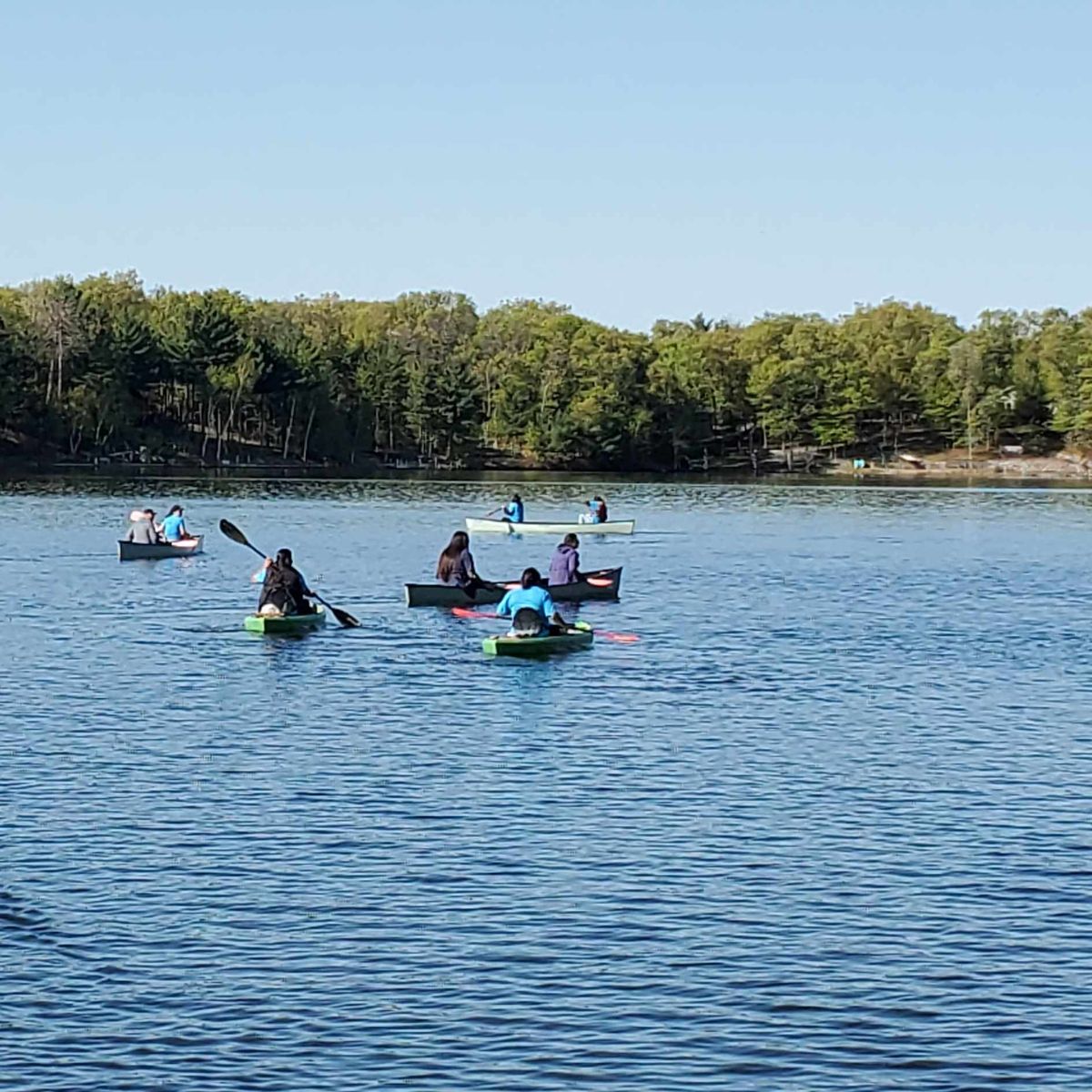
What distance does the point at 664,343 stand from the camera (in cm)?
18750

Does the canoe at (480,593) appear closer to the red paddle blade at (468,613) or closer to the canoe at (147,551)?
the red paddle blade at (468,613)

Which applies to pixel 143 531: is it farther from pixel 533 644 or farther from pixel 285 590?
pixel 533 644

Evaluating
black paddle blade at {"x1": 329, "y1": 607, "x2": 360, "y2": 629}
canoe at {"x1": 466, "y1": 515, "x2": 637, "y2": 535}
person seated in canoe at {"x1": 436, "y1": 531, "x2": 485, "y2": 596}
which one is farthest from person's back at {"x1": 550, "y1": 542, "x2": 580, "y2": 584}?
canoe at {"x1": 466, "y1": 515, "x2": 637, "y2": 535}

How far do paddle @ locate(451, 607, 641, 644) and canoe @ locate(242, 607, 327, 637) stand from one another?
413 centimetres

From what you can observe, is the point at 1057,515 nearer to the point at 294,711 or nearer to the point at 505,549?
the point at 505,549

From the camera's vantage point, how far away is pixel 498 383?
559 ft

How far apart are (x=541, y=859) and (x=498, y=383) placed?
151805 millimetres

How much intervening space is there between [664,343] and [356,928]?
172 m

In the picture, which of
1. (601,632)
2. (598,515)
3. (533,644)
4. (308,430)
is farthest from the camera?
(308,430)

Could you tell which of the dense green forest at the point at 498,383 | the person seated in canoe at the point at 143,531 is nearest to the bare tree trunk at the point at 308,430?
the dense green forest at the point at 498,383

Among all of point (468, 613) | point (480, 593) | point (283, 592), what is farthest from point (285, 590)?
point (480, 593)

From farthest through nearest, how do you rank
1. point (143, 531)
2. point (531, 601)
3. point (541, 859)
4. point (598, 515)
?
point (598, 515) < point (143, 531) < point (531, 601) < point (541, 859)

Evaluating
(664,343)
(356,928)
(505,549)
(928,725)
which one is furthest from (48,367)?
(356,928)

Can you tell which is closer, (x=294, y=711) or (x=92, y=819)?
(x=92, y=819)
